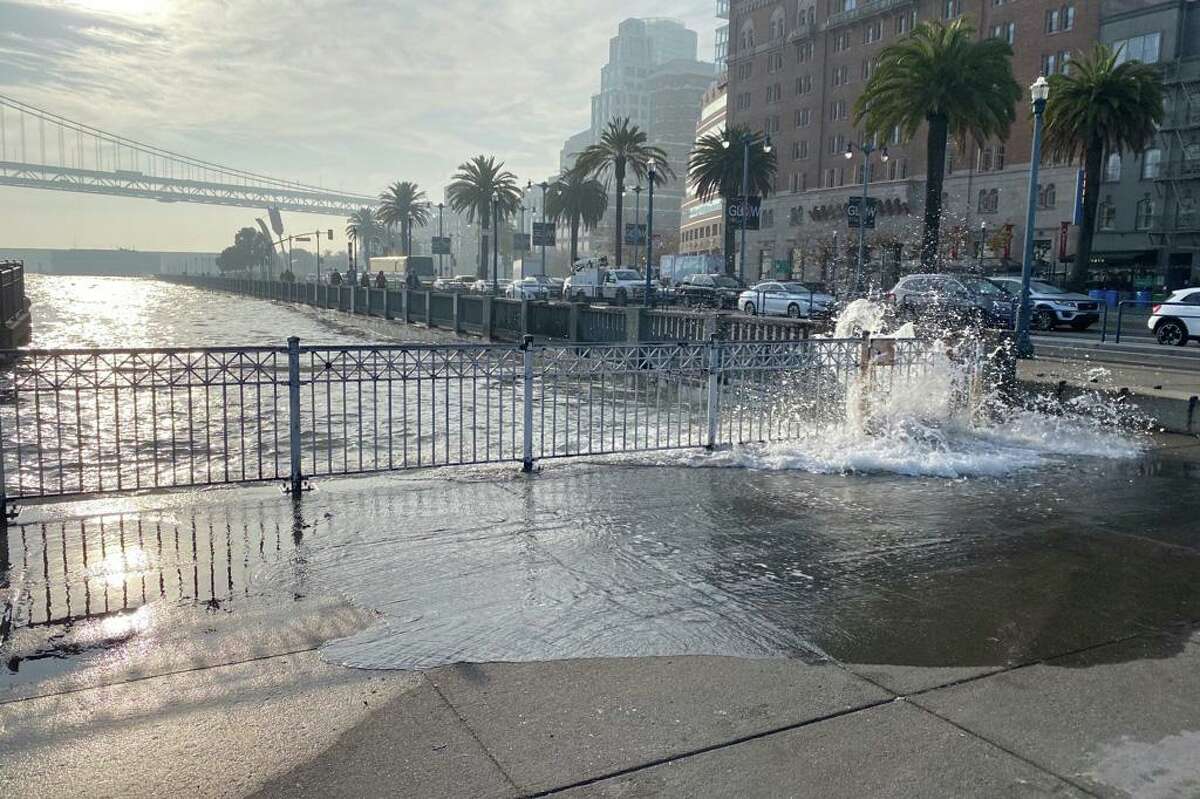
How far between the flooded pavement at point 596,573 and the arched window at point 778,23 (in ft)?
303

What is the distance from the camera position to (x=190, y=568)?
613 centimetres

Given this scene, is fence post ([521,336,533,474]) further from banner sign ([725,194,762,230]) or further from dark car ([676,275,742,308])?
banner sign ([725,194,762,230])

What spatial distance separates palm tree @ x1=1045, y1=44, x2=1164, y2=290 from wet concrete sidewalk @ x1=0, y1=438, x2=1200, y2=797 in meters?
42.8

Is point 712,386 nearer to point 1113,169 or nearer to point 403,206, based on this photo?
point 1113,169

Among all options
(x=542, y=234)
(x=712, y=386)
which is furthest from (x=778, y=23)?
(x=712, y=386)

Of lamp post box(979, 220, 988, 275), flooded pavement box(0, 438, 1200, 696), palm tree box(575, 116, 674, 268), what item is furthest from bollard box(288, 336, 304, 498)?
palm tree box(575, 116, 674, 268)

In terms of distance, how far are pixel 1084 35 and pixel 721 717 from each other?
7005 centimetres

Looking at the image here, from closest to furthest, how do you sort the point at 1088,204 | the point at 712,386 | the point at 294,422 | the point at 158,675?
the point at 158,675 < the point at 294,422 < the point at 712,386 < the point at 1088,204

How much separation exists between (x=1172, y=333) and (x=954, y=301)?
549 cm

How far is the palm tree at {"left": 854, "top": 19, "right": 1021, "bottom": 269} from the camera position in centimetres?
4278

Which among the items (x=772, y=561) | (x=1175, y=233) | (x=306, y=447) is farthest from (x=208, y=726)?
(x=1175, y=233)

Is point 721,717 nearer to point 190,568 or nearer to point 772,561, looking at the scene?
point 772,561

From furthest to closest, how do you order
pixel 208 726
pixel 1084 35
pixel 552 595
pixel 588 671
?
pixel 1084 35 < pixel 552 595 < pixel 588 671 < pixel 208 726

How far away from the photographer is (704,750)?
3820 millimetres
